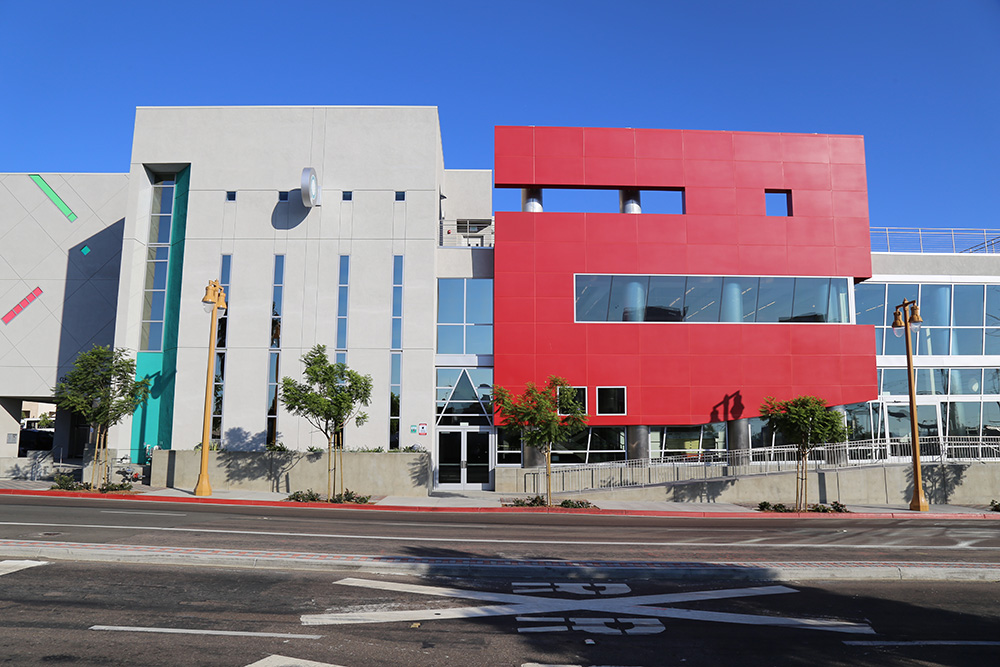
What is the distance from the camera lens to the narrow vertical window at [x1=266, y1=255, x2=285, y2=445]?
27.0 metres

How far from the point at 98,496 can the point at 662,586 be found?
20.2 metres

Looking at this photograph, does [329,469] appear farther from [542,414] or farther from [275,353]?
[542,414]

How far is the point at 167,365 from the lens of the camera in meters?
28.1

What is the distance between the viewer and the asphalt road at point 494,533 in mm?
12953

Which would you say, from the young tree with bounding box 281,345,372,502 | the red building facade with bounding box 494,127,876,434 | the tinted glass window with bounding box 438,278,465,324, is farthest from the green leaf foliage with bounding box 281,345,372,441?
the red building facade with bounding box 494,127,876,434

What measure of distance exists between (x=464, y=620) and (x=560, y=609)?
4.58 ft

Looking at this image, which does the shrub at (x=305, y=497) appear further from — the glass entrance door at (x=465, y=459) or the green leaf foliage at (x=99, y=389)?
the green leaf foliage at (x=99, y=389)

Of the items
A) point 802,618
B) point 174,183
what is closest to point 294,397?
point 174,183

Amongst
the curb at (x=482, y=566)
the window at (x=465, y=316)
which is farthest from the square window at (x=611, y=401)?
the curb at (x=482, y=566)

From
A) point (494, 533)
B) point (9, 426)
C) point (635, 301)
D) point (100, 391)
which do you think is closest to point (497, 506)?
point (494, 533)

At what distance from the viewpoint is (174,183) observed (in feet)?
97.8

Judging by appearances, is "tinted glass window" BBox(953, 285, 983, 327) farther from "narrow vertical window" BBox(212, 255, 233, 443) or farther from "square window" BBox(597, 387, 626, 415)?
"narrow vertical window" BBox(212, 255, 233, 443)

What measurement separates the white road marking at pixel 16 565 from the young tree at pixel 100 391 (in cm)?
1457

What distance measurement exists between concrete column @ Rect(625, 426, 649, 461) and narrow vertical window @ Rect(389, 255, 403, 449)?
9.72 meters
